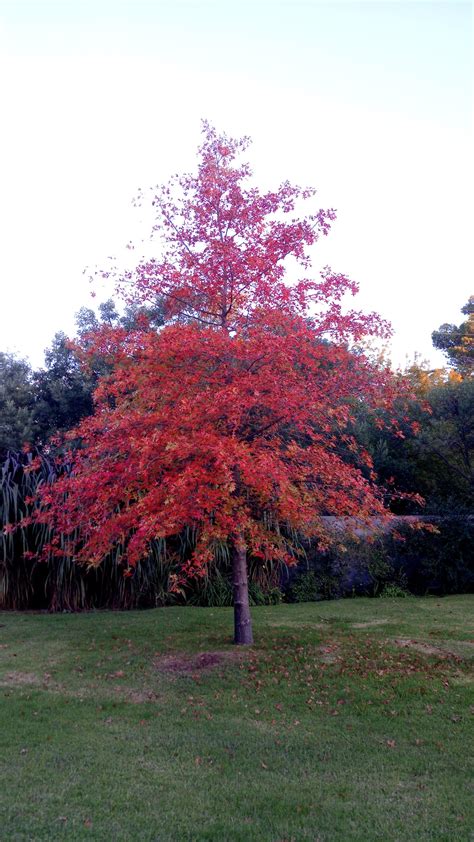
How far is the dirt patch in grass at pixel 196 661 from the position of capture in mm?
7721

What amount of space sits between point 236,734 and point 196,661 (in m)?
2.41

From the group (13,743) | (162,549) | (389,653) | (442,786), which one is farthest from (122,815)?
(162,549)

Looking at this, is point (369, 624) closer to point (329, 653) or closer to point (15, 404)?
point (329, 653)

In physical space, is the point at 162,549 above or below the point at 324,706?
above

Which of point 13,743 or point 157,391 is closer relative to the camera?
point 13,743

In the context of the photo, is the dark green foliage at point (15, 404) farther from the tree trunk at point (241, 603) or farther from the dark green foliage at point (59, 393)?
the tree trunk at point (241, 603)

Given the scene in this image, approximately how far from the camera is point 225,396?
704 cm

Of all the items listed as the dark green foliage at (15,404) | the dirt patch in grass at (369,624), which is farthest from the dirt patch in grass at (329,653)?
the dark green foliage at (15,404)

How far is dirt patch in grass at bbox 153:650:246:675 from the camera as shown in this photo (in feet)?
25.3

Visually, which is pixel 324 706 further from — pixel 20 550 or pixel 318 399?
pixel 20 550

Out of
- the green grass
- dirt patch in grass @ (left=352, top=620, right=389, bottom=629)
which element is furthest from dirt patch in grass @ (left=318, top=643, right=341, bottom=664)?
dirt patch in grass @ (left=352, top=620, right=389, bottom=629)

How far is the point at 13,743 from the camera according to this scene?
5395 millimetres

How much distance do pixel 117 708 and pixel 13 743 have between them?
47.3 inches

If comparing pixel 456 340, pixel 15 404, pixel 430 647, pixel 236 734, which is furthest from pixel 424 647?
pixel 456 340
